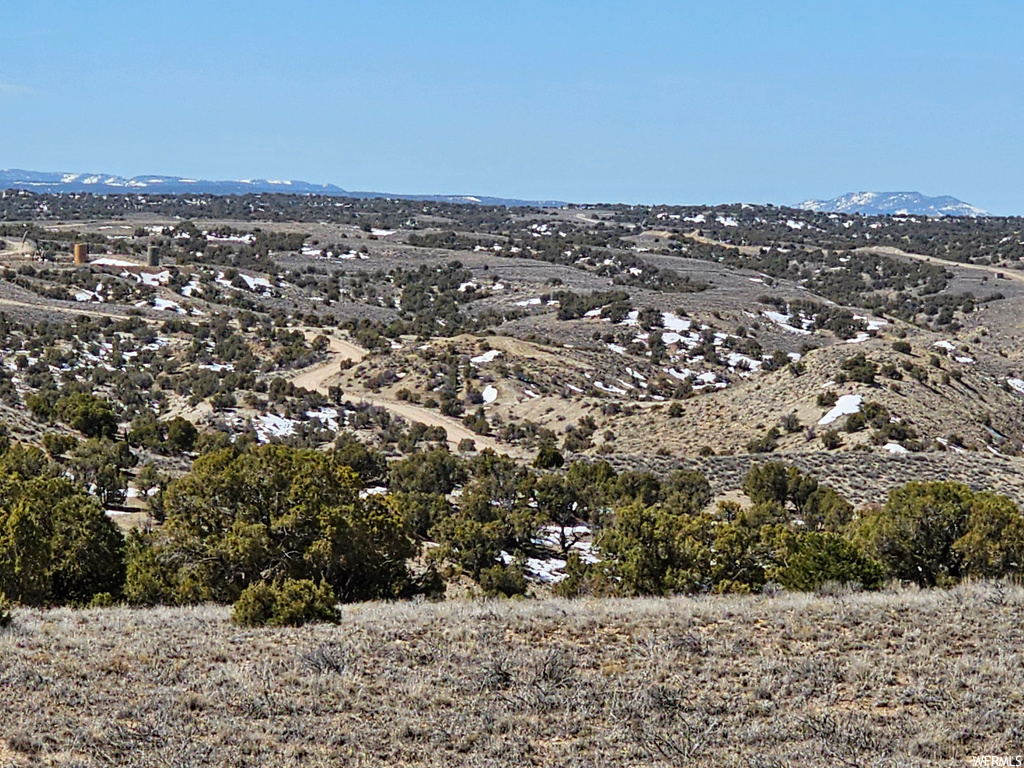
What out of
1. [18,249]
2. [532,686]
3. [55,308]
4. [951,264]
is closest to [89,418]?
[532,686]

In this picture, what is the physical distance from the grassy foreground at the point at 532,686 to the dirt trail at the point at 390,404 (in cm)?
3395

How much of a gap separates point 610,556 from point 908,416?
99.0 ft

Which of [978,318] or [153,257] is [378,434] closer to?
[153,257]

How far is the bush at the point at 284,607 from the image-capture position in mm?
14461

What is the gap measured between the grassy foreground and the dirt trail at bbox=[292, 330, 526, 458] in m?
33.9

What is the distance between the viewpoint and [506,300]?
9938 centimetres

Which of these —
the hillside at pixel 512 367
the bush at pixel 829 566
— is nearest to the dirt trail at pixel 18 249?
the hillside at pixel 512 367

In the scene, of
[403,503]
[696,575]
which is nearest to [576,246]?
[403,503]

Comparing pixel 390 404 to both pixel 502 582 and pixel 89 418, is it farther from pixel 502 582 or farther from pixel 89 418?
pixel 502 582

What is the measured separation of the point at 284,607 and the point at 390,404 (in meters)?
45.3

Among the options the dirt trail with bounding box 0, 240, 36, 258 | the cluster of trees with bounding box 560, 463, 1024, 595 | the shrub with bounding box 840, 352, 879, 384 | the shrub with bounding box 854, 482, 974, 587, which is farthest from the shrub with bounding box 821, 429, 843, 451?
the dirt trail with bounding box 0, 240, 36, 258

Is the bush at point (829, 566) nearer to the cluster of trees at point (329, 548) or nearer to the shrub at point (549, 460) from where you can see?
the cluster of trees at point (329, 548)

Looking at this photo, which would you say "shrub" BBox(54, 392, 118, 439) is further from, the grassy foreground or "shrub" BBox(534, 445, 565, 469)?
the grassy foreground

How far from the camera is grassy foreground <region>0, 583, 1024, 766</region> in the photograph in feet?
32.0
